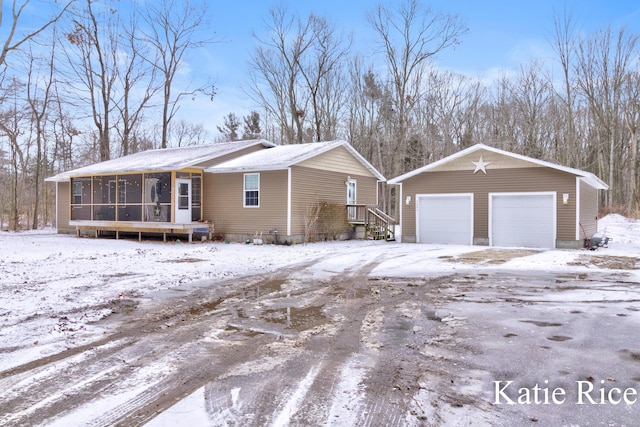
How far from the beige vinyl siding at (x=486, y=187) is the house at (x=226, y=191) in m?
2.38

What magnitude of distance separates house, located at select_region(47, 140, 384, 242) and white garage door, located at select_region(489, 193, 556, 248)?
218 inches

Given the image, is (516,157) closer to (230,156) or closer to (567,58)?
(230,156)

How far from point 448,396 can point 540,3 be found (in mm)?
30305

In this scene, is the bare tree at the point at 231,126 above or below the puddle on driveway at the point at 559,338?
above

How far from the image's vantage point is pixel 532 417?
318cm

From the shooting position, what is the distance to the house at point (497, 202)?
647 inches

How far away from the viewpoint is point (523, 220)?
1719 cm

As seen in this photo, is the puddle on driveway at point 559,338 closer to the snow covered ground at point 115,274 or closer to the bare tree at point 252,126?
the snow covered ground at point 115,274

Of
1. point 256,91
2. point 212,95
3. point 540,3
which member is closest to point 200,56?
point 212,95

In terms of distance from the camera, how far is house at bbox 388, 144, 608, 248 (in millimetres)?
16438

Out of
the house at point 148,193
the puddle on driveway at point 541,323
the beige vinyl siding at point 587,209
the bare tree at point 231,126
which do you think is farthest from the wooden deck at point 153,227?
the bare tree at point 231,126

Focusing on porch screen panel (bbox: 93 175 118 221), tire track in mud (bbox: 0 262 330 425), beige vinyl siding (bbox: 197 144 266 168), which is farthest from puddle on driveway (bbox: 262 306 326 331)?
porch screen panel (bbox: 93 175 118 221)

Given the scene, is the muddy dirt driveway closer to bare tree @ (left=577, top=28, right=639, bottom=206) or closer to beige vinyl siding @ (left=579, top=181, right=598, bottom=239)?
beige vinyl siding @ (left=579, top=181, right=598, bottom=239)

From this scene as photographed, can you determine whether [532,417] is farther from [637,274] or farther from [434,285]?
[637,274]
